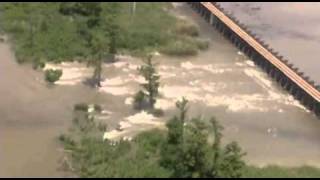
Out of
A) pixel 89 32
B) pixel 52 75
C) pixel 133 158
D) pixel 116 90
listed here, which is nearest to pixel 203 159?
pixel 133 158

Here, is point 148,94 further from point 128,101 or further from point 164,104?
point 128,101

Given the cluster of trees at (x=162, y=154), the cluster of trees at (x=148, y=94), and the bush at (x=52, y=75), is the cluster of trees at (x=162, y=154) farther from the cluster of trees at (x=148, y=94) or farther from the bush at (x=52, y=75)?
the bush at (x=52, y=75)

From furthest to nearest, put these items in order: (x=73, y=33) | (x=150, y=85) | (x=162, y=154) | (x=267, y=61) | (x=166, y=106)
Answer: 1. (x=73, y=33)
2. (x=267, y=61)
3. (x=166, y=106)
4. (x=150, y=85)
5. (x=162, y=154)

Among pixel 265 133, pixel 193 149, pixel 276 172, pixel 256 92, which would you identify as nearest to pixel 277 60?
pixel 256 92

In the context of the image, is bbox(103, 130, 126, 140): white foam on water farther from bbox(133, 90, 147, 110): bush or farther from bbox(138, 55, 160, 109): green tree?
bbox(138, 55, 160, 109): green tree

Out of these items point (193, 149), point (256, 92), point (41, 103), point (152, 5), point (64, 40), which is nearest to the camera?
point (193, 149)

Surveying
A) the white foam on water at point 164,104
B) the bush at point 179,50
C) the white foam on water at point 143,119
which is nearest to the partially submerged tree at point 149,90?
the white foam on water at point 164,104

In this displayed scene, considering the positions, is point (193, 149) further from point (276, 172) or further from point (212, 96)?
point (212, 96)
